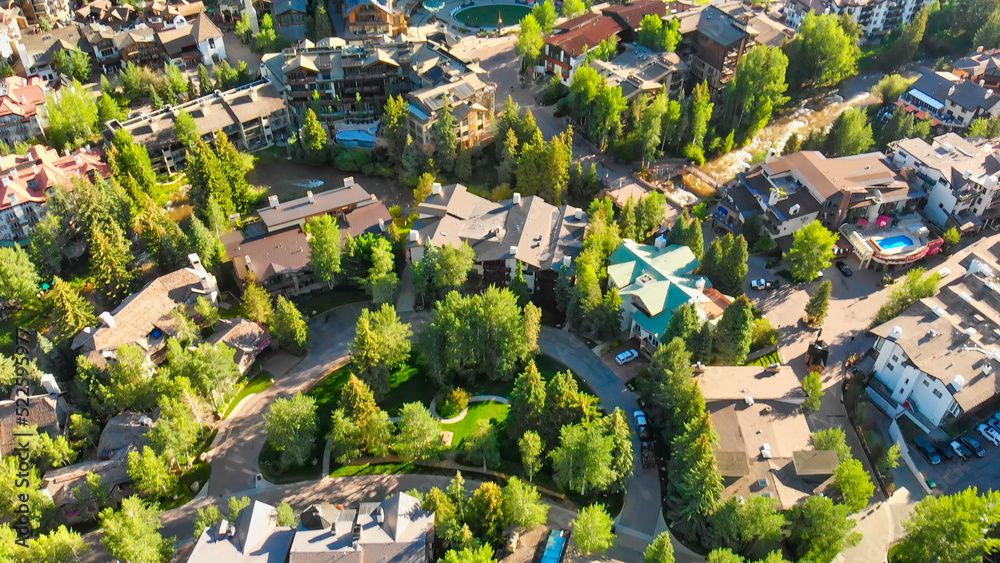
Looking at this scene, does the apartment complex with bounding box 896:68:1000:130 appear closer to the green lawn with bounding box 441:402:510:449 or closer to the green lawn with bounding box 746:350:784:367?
the green lawn with bounding box 746:350:784:367

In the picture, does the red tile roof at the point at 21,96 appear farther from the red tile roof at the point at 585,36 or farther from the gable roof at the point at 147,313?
the red tile roof at the point at 585,36

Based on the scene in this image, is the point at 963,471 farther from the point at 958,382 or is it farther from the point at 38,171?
the point at 38,171

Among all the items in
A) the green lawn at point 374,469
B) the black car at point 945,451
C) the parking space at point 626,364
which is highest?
the parking space at point 626,364

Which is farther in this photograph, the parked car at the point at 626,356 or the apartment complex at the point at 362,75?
the apartment complex at the point at 362,75

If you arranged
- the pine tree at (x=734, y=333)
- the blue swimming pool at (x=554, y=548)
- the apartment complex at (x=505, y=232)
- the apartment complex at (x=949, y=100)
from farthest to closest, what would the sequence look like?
the apartment complex at (x=949, y=100)
the apartment complex at (x=505, y=232)
the pine tree at (x=734, y=333)
the blue swimming pool at (x=554, y=548)

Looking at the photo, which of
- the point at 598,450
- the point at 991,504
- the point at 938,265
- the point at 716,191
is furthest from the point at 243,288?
the point at 938,265

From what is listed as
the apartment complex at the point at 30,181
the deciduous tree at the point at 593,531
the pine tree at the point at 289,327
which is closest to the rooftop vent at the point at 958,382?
the deciduous tree at the point at 593,531

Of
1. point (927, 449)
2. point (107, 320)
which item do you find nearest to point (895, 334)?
point (927, 449)

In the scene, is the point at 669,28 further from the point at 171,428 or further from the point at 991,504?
the point at 171,428
